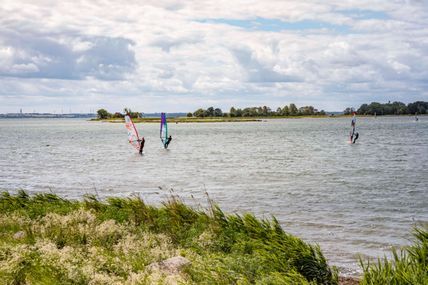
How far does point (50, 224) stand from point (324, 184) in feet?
70.3

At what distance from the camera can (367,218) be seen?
68.7 feet

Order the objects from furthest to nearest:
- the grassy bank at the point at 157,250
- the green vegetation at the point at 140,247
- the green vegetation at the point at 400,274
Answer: the green vegetation at the point at 140,247 → the grassy bank at the point at 157,250 → the green vegetation at the point at 400,274

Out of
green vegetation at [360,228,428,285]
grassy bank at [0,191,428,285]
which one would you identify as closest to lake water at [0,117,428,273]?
grassy bank at [0,191,428,285]

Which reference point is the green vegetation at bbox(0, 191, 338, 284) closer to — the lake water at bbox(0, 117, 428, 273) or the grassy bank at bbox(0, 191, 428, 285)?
the grassy bank at bbox(0, 191, 428, 285)

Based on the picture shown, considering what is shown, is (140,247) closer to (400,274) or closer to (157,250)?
(157,250)

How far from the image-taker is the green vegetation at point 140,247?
9508 millimetres

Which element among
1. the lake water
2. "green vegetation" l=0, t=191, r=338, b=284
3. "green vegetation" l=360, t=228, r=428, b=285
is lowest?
the lake water

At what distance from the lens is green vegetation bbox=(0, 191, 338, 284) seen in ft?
31.2

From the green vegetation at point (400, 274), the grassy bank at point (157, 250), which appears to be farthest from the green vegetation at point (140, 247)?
the green vegetation at point (400, 274)

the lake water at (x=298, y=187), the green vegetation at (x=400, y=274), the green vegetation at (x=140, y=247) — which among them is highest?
the green vegetation at (x=400, y=274)

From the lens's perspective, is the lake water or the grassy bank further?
the lake water

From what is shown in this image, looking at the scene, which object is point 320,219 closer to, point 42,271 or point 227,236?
point 227,236

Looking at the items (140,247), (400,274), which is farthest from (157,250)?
(400,274)

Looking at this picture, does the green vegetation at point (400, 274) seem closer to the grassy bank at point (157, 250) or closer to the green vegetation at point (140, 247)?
the grassy bank at point (157, 250)
